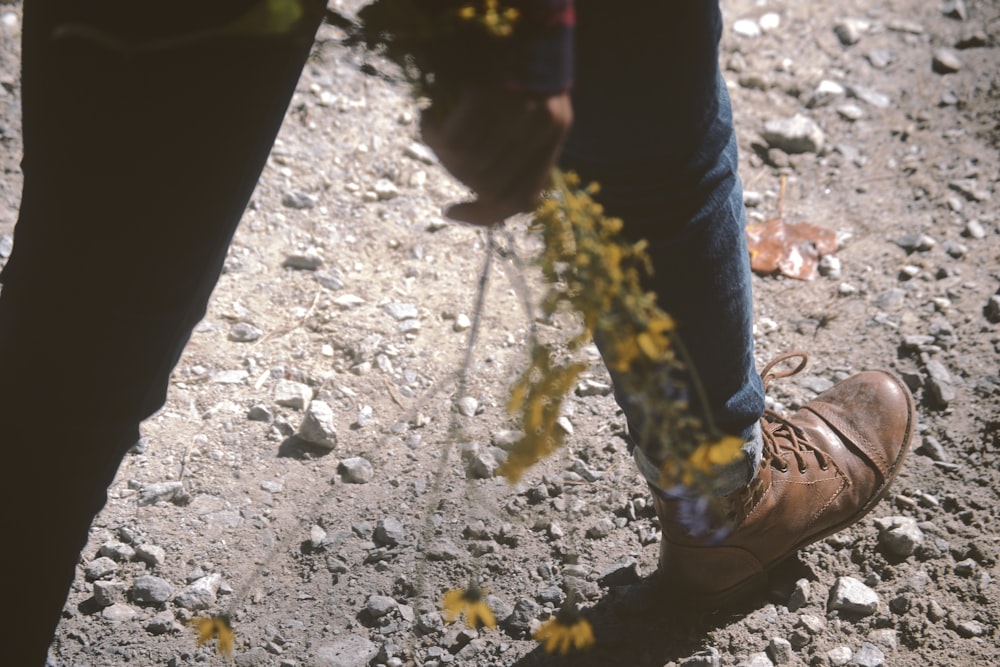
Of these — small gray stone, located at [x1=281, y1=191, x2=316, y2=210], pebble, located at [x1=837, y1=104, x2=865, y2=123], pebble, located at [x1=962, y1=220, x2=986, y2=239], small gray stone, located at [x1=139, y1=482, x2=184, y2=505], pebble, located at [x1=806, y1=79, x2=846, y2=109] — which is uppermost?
pebble, located at [x1=806, y1=79, x2=846, y2=109]

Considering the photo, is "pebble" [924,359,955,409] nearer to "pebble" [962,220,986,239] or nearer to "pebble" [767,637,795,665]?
"pebble" [962,220,986,239]

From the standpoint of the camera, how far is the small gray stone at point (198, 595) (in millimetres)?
1729

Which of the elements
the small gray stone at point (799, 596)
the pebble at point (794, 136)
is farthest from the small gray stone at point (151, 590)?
the pebble at point (794, 136)

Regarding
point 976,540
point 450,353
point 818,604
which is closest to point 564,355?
point 450,353

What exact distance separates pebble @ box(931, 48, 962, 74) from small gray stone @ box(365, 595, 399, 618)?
2540 mm

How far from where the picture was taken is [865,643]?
171 cm

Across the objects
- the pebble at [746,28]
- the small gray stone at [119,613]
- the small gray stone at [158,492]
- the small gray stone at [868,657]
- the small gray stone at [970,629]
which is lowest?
the small gray stone at [119,613]

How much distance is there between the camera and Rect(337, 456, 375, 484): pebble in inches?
78.0

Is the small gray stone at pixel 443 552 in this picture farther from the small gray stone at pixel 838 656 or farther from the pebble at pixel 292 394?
the small gray stone at pixel 838 656

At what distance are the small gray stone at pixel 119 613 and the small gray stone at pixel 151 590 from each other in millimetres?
23

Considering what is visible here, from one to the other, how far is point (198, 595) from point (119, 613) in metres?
0.14

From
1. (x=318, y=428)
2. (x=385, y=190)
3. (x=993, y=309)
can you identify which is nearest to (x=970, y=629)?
(x=993, y=309)

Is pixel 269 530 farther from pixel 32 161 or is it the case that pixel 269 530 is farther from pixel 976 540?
pixel 976 540

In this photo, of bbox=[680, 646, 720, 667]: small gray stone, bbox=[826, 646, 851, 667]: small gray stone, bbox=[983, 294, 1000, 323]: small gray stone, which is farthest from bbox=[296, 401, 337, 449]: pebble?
bbox=[983, 294, 1000, 323]: small gray stone
